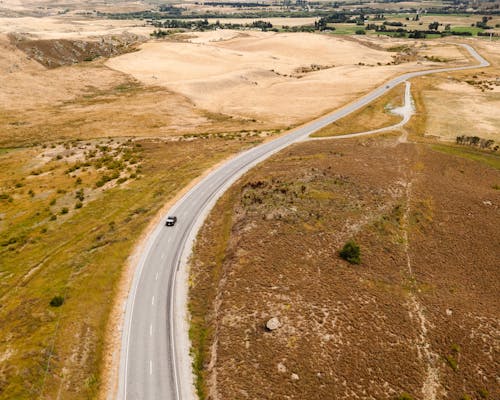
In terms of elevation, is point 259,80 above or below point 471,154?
above

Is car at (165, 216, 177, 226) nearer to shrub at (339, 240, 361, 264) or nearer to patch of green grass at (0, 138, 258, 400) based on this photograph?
patch of green grass at (0, 138, 258, 400)

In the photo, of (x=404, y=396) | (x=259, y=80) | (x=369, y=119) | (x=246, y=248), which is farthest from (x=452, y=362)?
(x=259, y=80)

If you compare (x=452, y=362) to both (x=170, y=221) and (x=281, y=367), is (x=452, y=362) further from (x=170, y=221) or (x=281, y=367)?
(x=170, y=221)

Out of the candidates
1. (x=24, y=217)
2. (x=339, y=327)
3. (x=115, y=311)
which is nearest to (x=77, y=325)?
(x=115, y=311)

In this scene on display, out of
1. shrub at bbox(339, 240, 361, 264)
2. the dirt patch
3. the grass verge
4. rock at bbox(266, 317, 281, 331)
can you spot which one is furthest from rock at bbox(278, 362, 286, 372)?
the grass verge

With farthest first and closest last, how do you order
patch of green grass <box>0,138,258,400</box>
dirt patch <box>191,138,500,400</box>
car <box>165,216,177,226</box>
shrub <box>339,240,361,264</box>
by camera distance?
1. car <box>165,216,177,226</box>
2. shrub <box>339,240,361,264</box>
3. patch of green grass <box>0,138,258,400</box>
4. dirt patch <box>191,138,500,400</box>

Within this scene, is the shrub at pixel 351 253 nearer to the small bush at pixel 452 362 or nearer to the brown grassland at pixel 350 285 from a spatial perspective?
the brown grassland at pixel 350 285
